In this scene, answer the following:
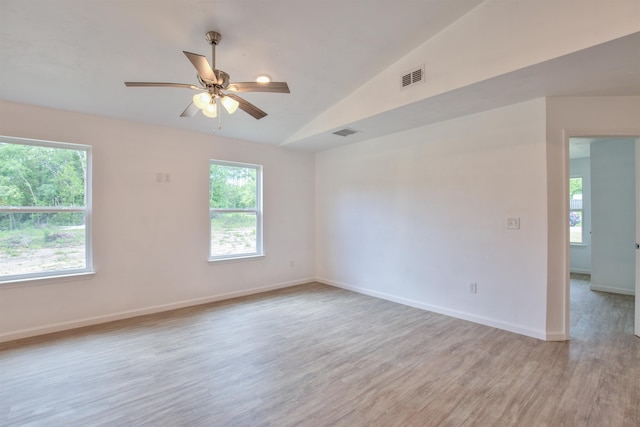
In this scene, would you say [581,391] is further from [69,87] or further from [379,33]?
[69,87]

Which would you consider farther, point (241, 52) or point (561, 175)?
point (561, 175)

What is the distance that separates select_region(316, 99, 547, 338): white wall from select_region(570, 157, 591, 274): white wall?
449 cm

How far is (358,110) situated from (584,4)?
216 cm

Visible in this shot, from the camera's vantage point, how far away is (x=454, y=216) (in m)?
3.82

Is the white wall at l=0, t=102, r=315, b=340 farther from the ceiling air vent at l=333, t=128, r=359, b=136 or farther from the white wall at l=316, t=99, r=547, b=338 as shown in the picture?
the white wall at l=316, t=99, r=547, b=338

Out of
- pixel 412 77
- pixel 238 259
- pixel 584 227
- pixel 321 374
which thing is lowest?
pixel 321 374

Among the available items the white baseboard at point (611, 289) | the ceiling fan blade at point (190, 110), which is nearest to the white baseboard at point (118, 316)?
the ceiling fan blade at point (190, 110)

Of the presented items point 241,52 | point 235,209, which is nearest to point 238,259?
point 235,209

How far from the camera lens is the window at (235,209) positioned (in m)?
4.67

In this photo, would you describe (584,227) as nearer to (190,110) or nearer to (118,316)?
(190,110)

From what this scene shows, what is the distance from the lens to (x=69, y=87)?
305cm

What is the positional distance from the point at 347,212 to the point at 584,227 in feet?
17.3

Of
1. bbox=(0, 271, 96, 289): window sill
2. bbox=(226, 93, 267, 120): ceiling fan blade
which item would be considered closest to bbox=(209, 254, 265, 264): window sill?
bbox=(0, 271, 96, 289): window sill

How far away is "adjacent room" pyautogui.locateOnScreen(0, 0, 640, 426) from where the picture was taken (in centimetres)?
222
